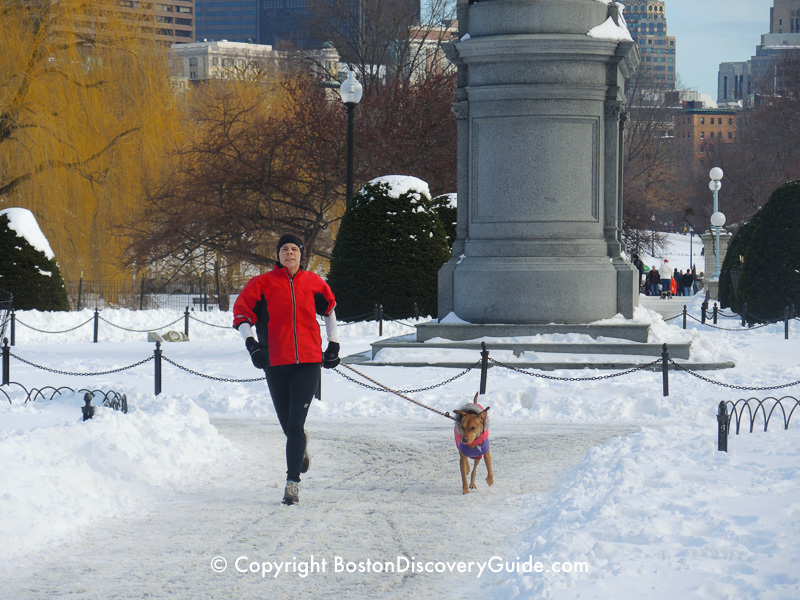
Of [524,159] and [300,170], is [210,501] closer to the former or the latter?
[524,159]

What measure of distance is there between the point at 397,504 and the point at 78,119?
26.1 meters

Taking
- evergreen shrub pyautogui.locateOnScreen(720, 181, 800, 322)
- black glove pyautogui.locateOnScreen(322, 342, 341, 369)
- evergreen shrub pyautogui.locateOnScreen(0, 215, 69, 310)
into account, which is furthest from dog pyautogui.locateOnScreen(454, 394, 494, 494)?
evergreen shrub pyautogui.locateOnScreen(720, 181, 800, 322)

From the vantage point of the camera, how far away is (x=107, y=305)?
31.9 meters

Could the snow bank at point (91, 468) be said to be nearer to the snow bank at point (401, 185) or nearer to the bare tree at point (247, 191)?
the snow bank at point (401, 185)

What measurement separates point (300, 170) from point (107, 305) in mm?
8841

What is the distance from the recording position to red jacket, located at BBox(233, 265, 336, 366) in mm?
8375

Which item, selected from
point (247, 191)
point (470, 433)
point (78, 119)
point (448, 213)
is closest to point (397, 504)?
point (470, 433)

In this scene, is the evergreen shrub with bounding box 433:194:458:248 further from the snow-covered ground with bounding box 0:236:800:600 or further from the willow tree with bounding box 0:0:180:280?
the snow-covered ground with bounding box 0:236:800:600

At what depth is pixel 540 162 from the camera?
17406 mm

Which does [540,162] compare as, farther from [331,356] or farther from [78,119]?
[78,119]

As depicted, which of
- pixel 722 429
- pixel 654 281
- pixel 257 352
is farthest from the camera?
pixel 654 281

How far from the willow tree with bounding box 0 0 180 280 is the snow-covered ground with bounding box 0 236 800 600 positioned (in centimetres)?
1909

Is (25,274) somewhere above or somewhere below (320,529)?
above

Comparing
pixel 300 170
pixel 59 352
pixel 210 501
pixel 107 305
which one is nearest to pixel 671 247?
pixel 300 170
